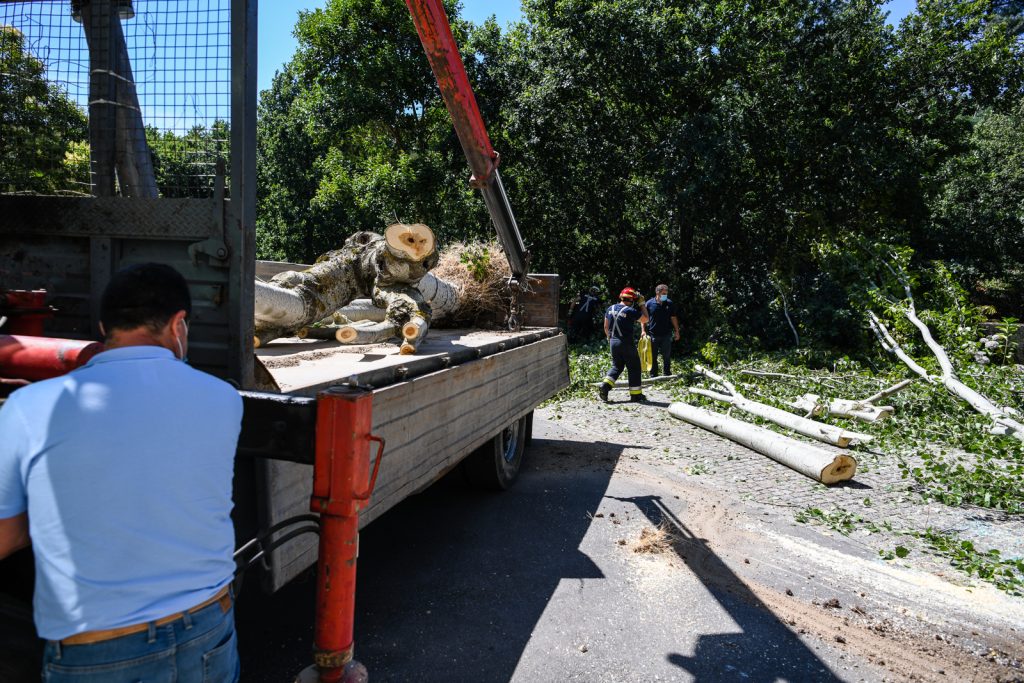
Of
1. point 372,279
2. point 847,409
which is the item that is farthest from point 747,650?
point 847,409

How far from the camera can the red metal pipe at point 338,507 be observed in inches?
77.2

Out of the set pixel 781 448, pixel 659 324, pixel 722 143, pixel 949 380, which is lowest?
pixel 781 448

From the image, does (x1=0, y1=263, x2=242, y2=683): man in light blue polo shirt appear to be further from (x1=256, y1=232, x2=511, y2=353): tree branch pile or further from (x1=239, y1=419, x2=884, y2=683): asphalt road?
(x1=256, y1=232, x2=511, y2=353): tree branch pile

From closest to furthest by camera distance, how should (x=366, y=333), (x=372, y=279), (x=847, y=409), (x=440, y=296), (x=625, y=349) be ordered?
(x=366, y=333), (x=372, y=279), (x=440, y=296), (x=847, y=409), (x=625, y=349)

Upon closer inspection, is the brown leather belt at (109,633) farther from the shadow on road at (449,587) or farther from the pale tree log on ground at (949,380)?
the pale tree log on ground at (949,380)

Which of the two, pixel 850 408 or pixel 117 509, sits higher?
pixel 117 509

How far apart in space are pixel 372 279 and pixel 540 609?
3055 millimetres

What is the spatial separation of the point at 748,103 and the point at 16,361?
16.3 metres

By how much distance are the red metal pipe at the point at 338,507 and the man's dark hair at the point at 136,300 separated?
472 mm

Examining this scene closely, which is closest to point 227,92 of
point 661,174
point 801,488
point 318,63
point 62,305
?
point 62,305

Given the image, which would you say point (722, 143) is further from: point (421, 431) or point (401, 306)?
point (421, 431)

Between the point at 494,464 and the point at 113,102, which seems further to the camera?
the point at 494,464

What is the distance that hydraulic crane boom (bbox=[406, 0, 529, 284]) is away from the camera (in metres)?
5.71

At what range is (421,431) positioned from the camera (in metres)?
3.78
